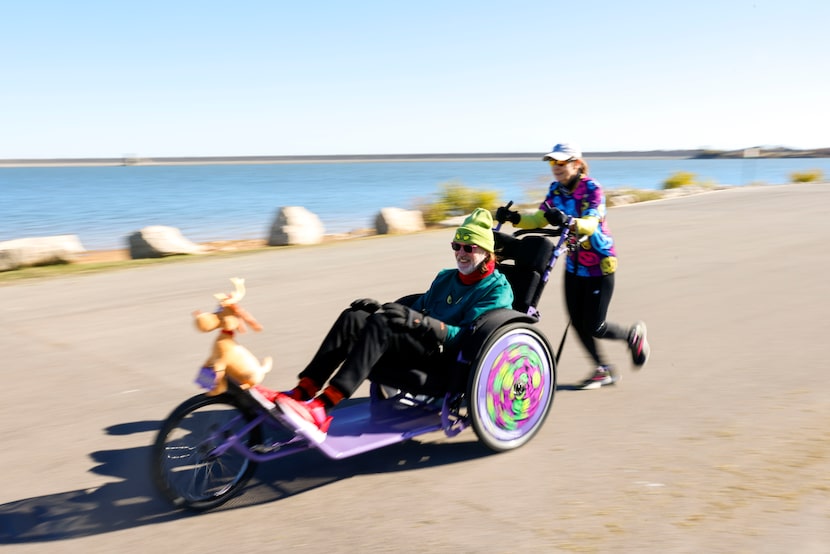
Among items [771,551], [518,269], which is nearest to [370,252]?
[518,269]

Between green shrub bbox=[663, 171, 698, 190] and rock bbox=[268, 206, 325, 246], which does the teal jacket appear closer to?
rock bbox=[268, 206, 325, 246]

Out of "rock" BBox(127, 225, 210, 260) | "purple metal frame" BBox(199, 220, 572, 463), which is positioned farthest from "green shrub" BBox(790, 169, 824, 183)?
"purple metal frame" BBox(199, 220, 572, 463)

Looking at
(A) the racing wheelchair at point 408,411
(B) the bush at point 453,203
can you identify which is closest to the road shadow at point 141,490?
(A) the racing wheelchair at point 408,411

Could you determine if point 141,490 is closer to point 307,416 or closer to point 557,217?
point 307,416

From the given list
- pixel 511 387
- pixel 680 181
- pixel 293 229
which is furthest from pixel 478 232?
pixel 680 181

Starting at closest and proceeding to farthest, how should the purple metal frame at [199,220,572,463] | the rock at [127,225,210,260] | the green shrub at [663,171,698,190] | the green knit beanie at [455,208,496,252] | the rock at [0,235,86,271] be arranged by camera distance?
1. the purple metal frame at [199,220,572,463]
2. the green knit beanie at [455,208,496,252]
3. the rock at [0,235,86,271]
4. the rock at [127,225,210,260]
5. the green shrub at [663,171,698,190]

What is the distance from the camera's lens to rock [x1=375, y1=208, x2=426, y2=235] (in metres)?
17.6

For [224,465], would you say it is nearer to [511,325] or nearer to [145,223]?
[511,325]

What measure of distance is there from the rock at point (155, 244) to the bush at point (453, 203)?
24.3 feet

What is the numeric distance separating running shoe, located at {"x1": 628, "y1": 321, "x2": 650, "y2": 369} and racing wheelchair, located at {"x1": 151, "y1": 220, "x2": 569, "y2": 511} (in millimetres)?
1145

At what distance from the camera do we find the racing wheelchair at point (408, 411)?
3695 millimetres

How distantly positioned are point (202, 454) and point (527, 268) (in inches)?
93.5

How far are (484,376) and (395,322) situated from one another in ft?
2.12

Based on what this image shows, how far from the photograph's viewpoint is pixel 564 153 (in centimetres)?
525
